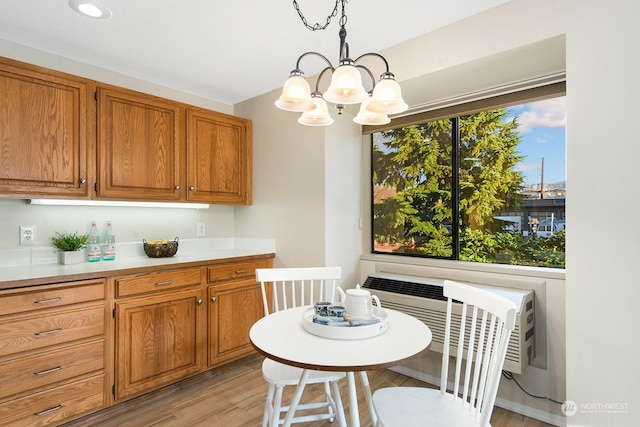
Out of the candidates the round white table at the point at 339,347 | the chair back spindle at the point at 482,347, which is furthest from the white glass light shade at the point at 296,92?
the chair back spindle at the point at 482,347

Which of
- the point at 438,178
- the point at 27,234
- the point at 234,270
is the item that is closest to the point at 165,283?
the point at 234,270

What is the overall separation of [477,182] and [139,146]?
2.48 metres

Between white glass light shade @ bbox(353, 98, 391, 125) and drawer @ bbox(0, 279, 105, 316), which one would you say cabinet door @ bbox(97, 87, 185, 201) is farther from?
white glass light shade @ bbox(353, 98, 391, 125)

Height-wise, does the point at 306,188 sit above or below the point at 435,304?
above

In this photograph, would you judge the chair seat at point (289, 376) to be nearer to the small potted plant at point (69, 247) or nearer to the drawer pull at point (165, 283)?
the drawer pull at point (165, 283)

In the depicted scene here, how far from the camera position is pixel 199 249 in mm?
3199

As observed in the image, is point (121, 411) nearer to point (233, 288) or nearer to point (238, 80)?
point (233, 288)

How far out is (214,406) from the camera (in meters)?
2.23

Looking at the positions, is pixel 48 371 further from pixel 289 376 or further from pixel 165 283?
pixel 289 376

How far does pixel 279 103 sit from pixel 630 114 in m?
1.50

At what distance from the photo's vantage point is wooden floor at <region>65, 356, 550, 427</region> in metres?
2.05

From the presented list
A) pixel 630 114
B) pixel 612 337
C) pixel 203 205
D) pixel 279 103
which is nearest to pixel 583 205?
pixel 630 114

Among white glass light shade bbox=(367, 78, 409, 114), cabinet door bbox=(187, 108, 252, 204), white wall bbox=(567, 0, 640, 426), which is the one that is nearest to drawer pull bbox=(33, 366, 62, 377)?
cabinet door bbox=(187, 108, 252, 204)

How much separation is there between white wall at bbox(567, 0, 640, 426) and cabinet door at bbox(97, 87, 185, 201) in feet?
8.36
